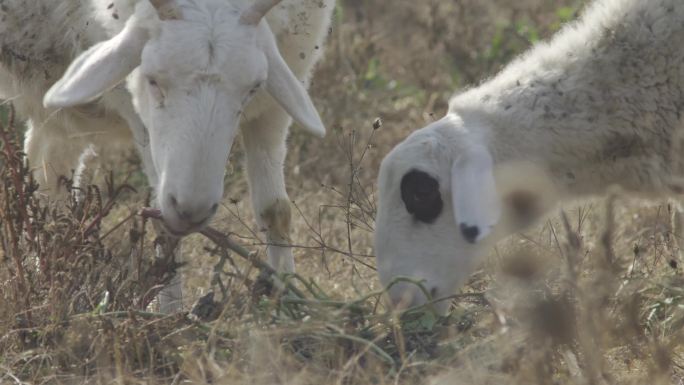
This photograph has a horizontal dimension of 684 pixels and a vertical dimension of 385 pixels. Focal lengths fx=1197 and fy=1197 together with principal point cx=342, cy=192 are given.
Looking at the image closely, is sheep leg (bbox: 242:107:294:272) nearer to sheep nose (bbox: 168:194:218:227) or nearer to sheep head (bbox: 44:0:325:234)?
sheep head (bbox: 44:0:325:234)

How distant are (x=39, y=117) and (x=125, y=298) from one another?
76.1 inches

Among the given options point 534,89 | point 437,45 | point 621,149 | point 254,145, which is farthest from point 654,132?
point 437,45

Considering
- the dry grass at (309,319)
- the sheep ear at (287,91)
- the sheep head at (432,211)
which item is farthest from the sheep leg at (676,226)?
the sheep ear at (287,91)

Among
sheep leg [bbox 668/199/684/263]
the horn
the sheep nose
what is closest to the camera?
the sheep nose

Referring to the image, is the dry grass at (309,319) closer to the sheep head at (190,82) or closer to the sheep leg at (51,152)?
the sheep head at (190,82)

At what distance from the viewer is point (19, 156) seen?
4.08 meters

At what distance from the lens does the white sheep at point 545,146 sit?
4.30 meters

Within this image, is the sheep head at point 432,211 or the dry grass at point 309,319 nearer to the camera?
the dry grass at point 309,319

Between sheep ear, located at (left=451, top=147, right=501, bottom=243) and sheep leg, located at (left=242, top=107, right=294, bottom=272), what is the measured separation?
1.48 meters

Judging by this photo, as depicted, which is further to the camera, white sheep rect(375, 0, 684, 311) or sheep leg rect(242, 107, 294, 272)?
sheep leg rect(242, 107, 294, 272)

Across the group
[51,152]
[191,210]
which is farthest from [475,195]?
[51,152]

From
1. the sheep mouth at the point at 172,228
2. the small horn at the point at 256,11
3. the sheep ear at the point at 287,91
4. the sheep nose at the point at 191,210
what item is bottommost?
the sheep mouth at the point at 172,228

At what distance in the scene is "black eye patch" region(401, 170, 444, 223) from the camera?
430 cm

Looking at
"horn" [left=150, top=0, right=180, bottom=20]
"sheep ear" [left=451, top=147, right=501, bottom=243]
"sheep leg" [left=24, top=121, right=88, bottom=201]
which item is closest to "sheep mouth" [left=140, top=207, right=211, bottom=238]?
"horn" [left=150, top=0, right=180, bottom=20]
